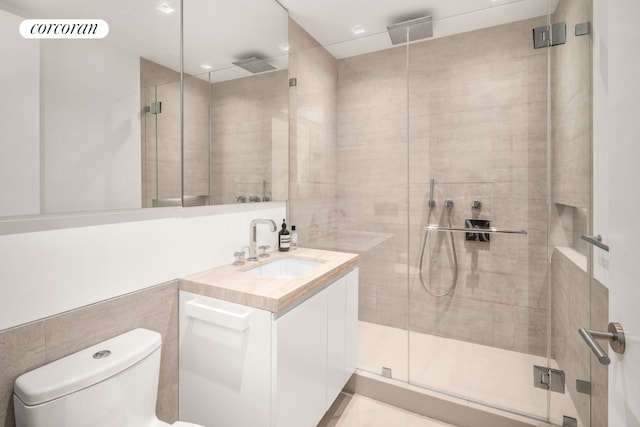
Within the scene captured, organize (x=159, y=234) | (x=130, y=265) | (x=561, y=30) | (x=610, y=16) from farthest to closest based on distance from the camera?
(x=561, y=30) → (x=159, y=234) → (x=130, y=265) → (x=610, y=16)

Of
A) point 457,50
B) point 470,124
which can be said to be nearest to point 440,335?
point 470,124

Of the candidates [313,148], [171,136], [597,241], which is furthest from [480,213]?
[171,136]

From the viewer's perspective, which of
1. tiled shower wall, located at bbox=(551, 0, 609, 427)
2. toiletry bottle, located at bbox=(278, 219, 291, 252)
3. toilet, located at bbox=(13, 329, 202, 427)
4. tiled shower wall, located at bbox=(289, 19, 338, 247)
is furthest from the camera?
tiled shower wall, located at bbox=(289, 19, 338, 247)

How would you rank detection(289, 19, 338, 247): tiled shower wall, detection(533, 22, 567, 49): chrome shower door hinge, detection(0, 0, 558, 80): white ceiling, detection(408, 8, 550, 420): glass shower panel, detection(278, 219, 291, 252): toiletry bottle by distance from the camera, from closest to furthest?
detection(0, 0, 558, 80): white ceiling < detection(533, 22, 567, 49): chrome shower door hinge < detection(408, 8, 550, 420): glass shower panel < detection(278, 219, 291, 252): toiletry bottle < detection(289, 19, 338, 247): tiled shower wall

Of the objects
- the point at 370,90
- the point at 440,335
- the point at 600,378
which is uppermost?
the point at 370,90

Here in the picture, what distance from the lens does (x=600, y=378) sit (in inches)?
52.7

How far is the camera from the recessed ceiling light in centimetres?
136

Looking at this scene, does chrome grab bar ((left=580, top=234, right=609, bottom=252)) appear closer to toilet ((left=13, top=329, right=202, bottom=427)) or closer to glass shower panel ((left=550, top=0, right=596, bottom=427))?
glass shower panel ((left=550, top=0, right=596, bottom=427))

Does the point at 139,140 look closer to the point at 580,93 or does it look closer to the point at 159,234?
the point at 159,234

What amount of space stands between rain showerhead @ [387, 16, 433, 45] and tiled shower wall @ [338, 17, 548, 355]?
63 mm

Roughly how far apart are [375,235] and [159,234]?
1.45 m

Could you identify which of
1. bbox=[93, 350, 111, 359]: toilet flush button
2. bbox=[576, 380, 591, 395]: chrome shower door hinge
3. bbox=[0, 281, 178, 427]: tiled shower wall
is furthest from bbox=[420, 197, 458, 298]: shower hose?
bbox=[93, 350, 111, 359]: toilet flush button

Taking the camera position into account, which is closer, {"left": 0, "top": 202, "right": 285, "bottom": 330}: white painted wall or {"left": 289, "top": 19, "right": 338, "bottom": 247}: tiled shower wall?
{"left": 0, "top": 202, "right": 285, "bottom": 330}: white painted wall

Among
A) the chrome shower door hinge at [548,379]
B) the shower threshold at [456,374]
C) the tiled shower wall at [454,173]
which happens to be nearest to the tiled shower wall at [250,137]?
the tiled shower wall at [454,173]
